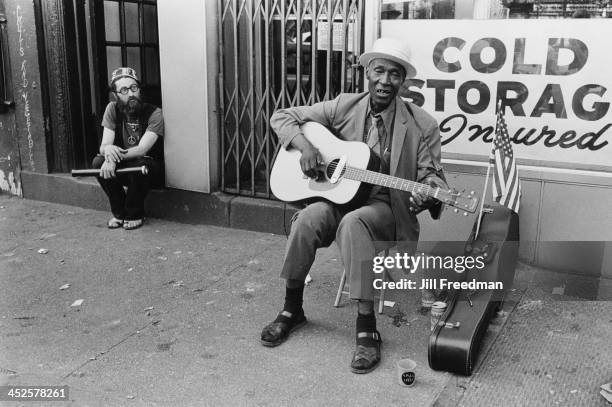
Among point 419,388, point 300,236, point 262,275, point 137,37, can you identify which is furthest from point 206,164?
point 419,388

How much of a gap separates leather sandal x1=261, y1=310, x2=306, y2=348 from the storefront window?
226 centimetres

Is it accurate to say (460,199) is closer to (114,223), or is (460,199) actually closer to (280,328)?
(280,328)

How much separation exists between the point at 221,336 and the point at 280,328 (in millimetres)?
347

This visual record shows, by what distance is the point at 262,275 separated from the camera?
15.6ft

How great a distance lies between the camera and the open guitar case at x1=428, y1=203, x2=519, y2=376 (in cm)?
333

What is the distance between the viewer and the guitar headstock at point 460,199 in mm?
3424

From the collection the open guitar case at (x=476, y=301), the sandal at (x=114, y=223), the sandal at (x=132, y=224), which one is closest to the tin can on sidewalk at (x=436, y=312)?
the open guitar case at (x=476, y=301)

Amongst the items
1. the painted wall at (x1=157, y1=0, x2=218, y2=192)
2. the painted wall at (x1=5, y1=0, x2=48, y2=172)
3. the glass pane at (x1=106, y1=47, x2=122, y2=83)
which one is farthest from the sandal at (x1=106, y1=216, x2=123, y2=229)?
the glass pane at (x1=106, y1=47, x2=122, y2=83)

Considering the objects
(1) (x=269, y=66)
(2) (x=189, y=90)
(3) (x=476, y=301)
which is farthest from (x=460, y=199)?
(2) (x=189, y=90)

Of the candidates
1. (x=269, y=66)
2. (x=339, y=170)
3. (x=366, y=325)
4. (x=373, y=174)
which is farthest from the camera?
(x=269, y=66)

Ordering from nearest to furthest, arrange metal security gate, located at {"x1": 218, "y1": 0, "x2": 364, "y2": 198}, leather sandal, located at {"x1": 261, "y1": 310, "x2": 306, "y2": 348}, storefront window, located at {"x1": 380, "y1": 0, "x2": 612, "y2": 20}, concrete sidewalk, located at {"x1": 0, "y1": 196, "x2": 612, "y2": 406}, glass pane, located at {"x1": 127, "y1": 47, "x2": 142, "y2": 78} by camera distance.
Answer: concrete sidewalk, located at {"x1": 0, "y1": 196, "x2": 612, "y2": 406} < leather sandal, located at {"x1": 261, "y1": 310, "x2": 306, "y2": 348} < storefront window, located at {"x1": 380, "y1": 0, "x2": 612, "y2": 20} < metal security gate, located at {"x1": 218, "y1": 0, "x2": 364, "y2": 198} < glass pane, located at {"x1": 127, "y1": 47, "x2": 142, "y2": 78}

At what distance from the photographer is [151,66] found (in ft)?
22.6

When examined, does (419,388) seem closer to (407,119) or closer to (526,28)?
(407,119)

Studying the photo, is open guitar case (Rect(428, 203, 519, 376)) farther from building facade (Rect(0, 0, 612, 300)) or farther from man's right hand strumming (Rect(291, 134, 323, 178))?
man's right hand strumming (Rect(291, 134, 323, 178))
